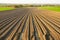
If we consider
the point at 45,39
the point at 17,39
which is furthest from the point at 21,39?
the point at 45,39

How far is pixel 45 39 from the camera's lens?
28.9 ft

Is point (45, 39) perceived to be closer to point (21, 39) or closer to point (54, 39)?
point (54, 39)

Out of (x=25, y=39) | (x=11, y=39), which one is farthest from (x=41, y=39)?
(x=11, y=39)

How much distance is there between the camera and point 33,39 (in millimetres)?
8828

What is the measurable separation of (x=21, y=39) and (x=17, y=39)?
0.75 ft

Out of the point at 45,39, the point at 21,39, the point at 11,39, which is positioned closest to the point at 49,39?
the point at 45,39

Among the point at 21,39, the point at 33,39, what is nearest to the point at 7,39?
the point at 21,39

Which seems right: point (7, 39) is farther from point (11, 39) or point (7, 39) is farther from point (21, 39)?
point (21, 39)

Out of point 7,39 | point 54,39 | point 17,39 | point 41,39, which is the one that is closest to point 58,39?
point 54,39

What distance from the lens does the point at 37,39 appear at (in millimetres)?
8852

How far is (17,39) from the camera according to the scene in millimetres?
8906

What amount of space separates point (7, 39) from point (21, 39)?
2.62 feet

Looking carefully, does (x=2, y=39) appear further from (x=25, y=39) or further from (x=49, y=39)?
(x=49, y=39)

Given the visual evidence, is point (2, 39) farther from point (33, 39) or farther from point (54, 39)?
point (54, 39)
